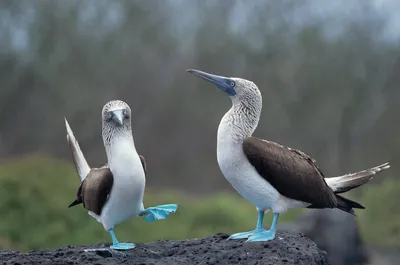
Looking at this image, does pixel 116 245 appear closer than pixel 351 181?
Yes

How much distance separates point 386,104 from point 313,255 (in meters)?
1.78

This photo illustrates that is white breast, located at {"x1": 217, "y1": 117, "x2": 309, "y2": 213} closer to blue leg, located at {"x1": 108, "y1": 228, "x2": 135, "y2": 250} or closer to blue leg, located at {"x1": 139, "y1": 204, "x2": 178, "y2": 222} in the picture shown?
blue leg, located at {"x1": 139, "y1": 204, "x2": 178, "y2": 222}

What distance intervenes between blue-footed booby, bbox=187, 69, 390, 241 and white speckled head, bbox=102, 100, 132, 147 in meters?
0.23

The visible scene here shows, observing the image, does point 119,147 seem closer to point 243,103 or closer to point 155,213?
point 155,213

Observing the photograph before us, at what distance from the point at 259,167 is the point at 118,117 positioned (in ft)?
1.19

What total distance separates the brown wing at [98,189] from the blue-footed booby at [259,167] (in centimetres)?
28

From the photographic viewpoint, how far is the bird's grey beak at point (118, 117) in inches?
57.9

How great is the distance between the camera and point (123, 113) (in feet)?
4.90

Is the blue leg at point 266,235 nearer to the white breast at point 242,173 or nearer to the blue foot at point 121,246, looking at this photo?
the white breast at point 242,173

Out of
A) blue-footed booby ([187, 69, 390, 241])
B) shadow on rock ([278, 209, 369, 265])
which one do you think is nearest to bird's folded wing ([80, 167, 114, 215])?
blue-footed booby ([187, 69, 390, 241])

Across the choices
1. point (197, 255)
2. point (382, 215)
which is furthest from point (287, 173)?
point (382, 215)

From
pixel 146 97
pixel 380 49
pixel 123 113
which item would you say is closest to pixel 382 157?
pixel 380 49

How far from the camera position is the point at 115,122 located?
1491mm

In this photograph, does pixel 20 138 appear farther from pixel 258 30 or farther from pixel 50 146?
pixel 258 30
